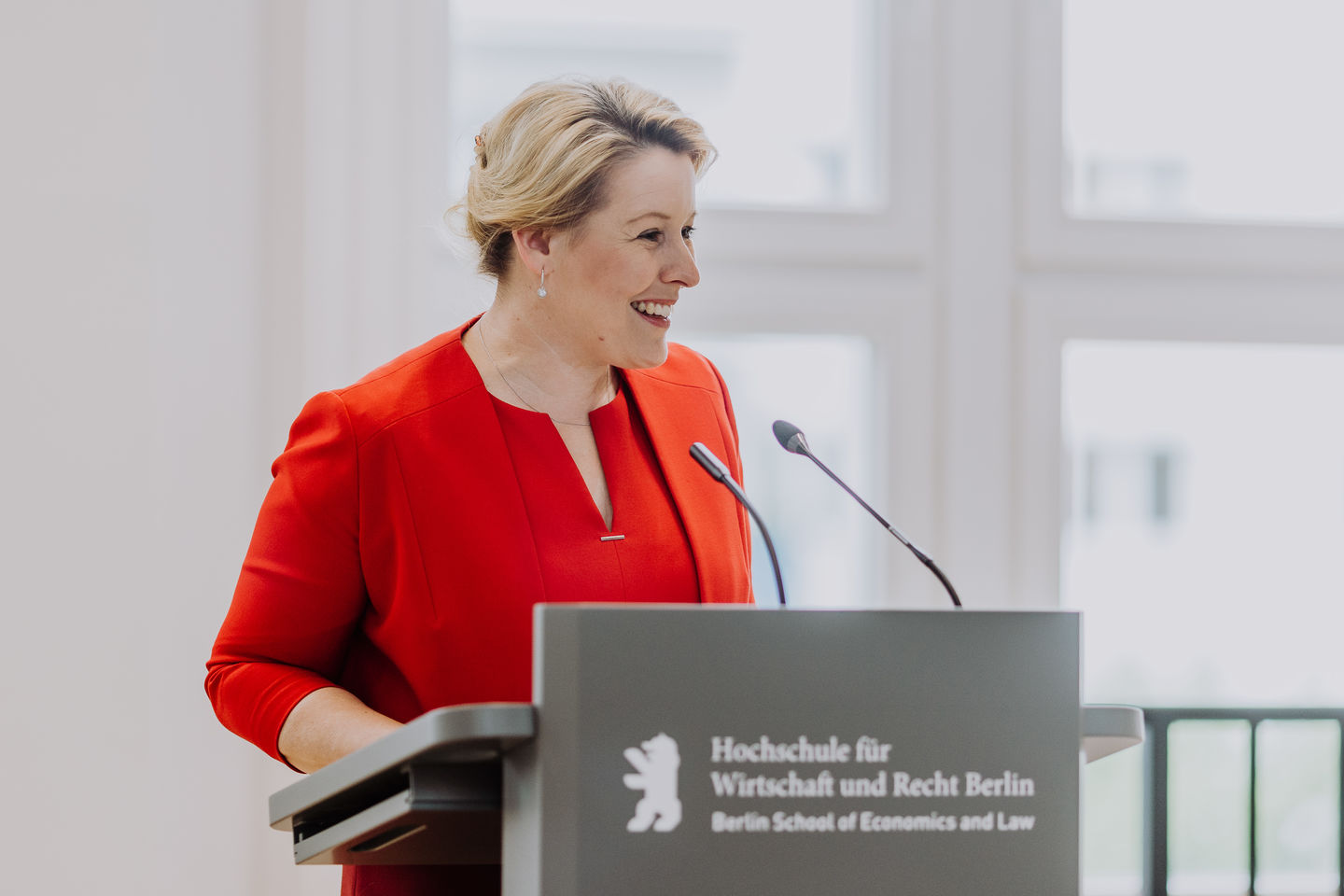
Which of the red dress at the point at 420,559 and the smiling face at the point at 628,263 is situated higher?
the smiling face at the point at 628,263

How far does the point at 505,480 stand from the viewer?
1.50 metres

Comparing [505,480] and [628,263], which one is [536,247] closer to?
[628,263]

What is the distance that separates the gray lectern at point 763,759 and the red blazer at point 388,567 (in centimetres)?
42

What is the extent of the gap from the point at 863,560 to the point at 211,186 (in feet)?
5.19

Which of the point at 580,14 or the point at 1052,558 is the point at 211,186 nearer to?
the point at 580,14

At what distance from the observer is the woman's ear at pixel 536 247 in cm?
163

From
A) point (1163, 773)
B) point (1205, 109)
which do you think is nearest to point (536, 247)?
point (1163, 773)

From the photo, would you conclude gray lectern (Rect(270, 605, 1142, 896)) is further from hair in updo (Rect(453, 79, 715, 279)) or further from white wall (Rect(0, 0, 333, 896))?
white wall (Rect(0, 0, 333, 896))

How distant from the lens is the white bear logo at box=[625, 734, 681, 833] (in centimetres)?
90

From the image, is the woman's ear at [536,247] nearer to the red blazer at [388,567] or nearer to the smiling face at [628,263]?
the smiling face at [628,263]

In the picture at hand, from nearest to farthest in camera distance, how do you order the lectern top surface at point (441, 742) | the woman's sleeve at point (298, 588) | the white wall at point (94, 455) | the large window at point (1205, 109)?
the lectern top surface at point (441, 742), the woman's sleeve at point (298, 588), the white wall at point (94, 455), the large window at point (1205, 109)

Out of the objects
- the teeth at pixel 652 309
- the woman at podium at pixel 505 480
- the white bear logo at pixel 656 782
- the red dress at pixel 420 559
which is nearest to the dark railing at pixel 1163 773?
the woman at podium at pixel 505 480

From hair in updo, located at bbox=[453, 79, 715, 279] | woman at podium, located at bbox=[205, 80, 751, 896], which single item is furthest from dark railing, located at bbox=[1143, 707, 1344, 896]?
hair in updo, located at bbox=[453, 79, 715, 279]

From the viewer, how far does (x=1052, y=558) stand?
115 inches
